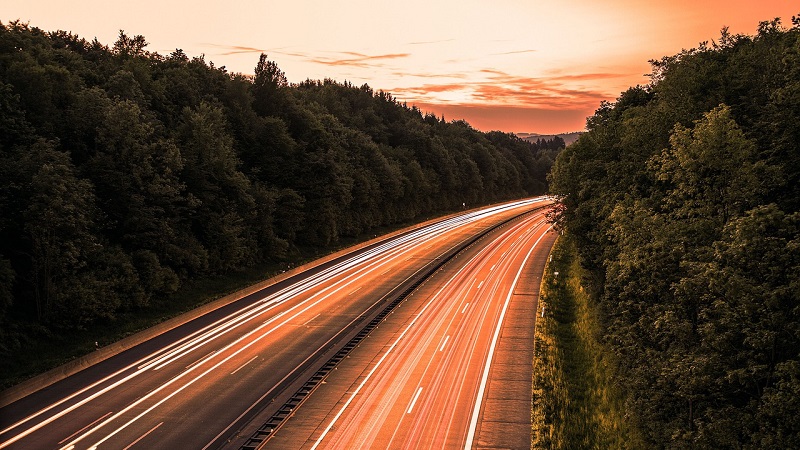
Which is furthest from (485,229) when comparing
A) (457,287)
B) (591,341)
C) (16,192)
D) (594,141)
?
(16,192)

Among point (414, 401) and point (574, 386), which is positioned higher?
point (414, 401)

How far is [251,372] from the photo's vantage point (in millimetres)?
33469

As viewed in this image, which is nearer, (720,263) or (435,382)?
(720,263)

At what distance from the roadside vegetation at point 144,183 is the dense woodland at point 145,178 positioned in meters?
0.14

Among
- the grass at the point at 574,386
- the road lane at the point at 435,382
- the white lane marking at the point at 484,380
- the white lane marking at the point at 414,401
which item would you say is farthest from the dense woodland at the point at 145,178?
the grass at the point at 574,386

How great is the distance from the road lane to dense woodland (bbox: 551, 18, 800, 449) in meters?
6.55

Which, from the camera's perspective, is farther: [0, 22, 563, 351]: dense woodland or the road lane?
[0, 22, 563, 351]: dense woodland

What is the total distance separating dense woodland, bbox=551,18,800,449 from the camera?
19297mm

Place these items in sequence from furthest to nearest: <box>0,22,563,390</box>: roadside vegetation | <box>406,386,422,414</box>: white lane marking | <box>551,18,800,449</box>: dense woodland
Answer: <box>0,22,563,390</box>: roadside vegetation < <box>406,386,422,414</box>: white lane marking < <box>551,18,800,449</box>: dense woodland

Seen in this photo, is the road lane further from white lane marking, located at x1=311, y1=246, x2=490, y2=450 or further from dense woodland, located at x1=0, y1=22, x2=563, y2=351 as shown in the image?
dense woodland, located at x1=0, y1=22, x2=563, y2=351

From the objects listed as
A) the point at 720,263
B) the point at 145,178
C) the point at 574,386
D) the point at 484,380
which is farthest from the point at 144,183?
the point at 720,263

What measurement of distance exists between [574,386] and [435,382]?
341 inches

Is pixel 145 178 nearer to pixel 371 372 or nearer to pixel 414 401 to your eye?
pixel 371 372

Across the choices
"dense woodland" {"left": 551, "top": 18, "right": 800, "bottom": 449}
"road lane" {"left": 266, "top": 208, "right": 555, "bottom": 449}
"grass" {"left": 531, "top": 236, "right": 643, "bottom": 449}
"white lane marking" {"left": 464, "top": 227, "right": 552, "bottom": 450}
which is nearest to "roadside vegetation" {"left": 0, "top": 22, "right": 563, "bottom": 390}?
"road lane" {"left": 266, "top": 208, "right": 555, "bottom": 449}
